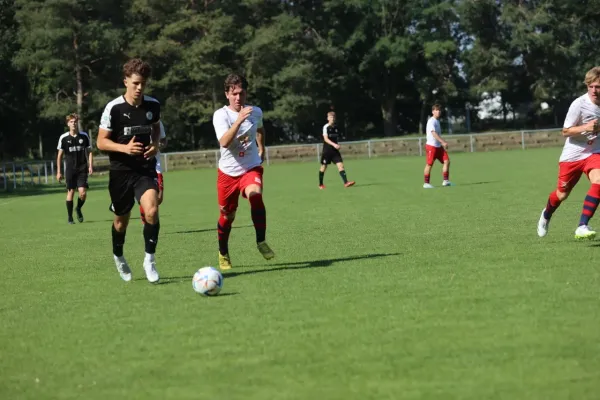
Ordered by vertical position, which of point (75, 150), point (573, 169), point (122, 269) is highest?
point (75, 150)

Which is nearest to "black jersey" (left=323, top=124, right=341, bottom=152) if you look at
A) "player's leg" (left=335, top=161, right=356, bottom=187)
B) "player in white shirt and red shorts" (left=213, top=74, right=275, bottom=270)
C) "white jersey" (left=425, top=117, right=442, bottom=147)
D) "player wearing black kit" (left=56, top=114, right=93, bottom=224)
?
"player's leg" (left=335, top=161, right=356, bottom=187)

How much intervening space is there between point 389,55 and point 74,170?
5481 cm

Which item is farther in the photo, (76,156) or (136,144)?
(76,156)

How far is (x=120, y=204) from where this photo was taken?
31.8 ft

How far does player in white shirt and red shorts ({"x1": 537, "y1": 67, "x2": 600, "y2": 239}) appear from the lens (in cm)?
1061

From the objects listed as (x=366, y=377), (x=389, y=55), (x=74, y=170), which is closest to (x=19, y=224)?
(x=74, y=170)

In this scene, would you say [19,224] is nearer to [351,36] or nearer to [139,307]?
[139,307]

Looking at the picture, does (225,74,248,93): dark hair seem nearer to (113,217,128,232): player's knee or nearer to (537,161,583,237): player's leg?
(113,217,128,232): player's knee

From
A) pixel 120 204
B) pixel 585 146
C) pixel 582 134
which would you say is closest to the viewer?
pixel 120 204

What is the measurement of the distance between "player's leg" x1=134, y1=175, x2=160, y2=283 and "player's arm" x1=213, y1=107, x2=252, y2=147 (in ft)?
2.99

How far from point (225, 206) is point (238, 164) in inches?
19.5

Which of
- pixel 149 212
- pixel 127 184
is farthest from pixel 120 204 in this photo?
pixel 149 212

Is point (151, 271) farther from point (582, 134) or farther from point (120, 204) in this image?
point (582, 134)

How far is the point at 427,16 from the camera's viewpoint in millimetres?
72875
